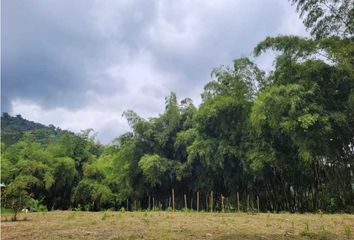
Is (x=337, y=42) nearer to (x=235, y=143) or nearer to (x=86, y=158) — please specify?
(x=235, y=143)

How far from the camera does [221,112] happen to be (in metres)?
→ 17.5

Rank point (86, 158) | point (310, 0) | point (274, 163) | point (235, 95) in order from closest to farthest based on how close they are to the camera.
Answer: point (310, 0) → point (274, 163) → point (235, 95) → point (86, 158)

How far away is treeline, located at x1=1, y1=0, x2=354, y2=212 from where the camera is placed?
1337cm

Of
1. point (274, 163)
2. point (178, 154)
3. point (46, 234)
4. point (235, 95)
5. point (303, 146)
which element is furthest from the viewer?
point (178, 154)

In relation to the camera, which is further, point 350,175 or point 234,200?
point 234,200

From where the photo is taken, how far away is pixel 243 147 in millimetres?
17625

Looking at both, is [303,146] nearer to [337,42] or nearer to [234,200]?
[337,42]

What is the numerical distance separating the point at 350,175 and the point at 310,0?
→ 24.0ft

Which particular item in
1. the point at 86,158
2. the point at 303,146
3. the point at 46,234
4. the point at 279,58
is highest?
the point at 279,58

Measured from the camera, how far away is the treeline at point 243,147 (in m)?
13.4

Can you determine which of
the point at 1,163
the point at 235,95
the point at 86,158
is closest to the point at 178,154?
the point at 235,95

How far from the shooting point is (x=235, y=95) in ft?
57.5

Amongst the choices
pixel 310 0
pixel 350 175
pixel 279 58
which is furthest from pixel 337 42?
pixel 350 175

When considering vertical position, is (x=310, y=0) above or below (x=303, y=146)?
above
